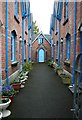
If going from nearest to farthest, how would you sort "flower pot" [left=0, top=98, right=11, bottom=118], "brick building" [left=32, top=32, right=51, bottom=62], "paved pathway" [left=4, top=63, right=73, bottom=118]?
"flower pot" [left=0, top=98, right=11, bottom=118] → "paved pathway" [left=4, top=63, right=73, bottom=118] → "brick building" [left=32, top=32, right=51, bottom=62]

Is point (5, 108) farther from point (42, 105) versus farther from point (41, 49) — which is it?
point (41, 49)

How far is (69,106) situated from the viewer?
646cm

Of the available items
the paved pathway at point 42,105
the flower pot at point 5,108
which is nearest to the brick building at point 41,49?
the paved pathway at point 42,105

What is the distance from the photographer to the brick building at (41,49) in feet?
111

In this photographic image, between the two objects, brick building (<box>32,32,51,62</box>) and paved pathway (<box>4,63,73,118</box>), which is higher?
brick building (<box>32,32,51,62</box>)

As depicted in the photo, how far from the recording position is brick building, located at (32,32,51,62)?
111ft

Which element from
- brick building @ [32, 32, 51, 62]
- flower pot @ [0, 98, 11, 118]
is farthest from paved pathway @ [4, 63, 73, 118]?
brick building @ [32, 32, 51, 62]

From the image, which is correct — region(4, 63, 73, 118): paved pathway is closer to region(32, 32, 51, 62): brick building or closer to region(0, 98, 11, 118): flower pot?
region(0, 98, 11, 118): flower pot

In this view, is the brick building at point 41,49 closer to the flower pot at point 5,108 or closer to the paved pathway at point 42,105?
the paved pathway at point 42,105

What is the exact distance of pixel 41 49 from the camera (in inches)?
1341

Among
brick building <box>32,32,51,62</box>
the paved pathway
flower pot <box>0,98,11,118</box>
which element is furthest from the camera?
brick building <box>32,32,51,62</box>

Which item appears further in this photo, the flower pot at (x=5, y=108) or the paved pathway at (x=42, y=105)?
the paved pathway at (x=42, y=105)

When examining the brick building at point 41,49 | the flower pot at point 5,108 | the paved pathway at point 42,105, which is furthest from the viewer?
the brick building at point 41,49

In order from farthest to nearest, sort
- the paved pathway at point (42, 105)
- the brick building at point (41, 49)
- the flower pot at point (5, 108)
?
the brick building at point (41, 49) < the paved pathway at point (42, 105) < the flower pot at point (5, 108)
